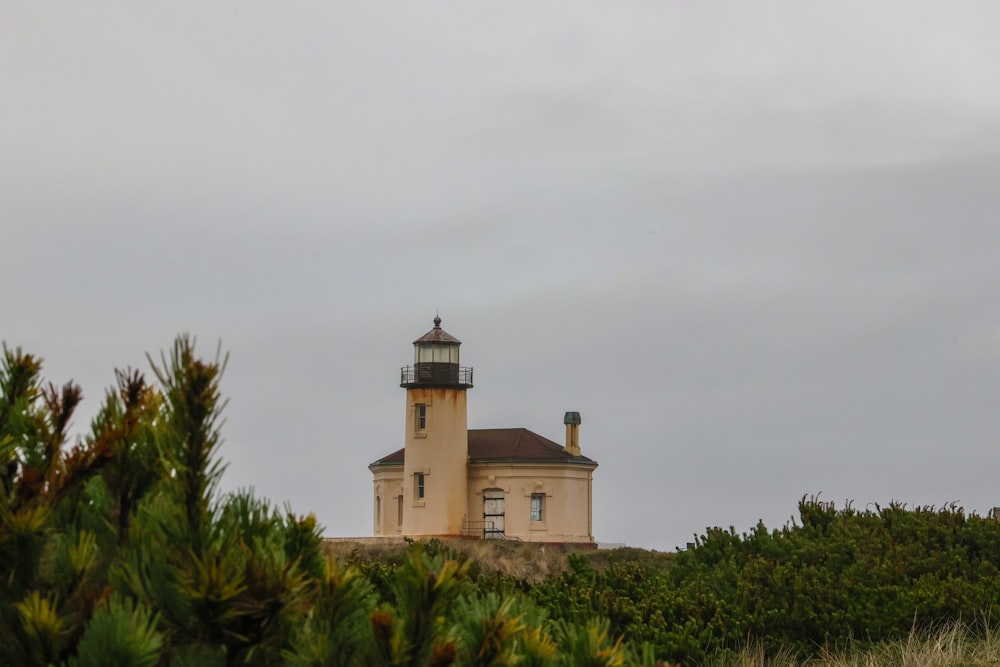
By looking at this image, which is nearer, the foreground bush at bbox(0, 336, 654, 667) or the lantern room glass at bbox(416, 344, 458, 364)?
the foreground bush at bbox(0, 336, 654, 667)

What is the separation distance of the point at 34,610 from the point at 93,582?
16.2 inches

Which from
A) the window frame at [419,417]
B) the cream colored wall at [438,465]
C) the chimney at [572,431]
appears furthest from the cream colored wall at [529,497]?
the window frame at [419,417]

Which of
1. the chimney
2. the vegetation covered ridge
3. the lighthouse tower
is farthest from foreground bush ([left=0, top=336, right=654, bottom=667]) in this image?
the chimney

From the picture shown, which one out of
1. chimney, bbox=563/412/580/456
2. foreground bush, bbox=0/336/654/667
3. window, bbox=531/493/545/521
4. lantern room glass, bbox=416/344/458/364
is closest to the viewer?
foreground bush, bbox=0/336/654/667

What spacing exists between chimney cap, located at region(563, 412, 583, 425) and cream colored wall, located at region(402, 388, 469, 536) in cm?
557

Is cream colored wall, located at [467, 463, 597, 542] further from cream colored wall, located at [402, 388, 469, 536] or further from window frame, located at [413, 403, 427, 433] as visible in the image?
window frame, located at [413, 403, 427, 433]

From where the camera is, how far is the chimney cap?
58.1 metres

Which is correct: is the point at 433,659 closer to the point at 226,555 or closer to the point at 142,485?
the point at 226,555

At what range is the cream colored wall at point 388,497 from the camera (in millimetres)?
56156

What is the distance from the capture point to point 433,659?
13.1 ft

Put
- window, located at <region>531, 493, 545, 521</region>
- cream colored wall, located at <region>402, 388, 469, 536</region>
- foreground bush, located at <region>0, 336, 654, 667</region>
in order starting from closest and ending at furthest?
foreground bush, located at <region>0, 336, 654, 667</region>, cream colored wall, located at <region>402, 388, 469, 536</region>, window, located at <region>531, 493, 545, 521</region>

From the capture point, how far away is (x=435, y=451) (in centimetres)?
5384

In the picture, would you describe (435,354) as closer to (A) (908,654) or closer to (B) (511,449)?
(B) (511,449)

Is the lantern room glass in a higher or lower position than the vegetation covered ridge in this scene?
higher
